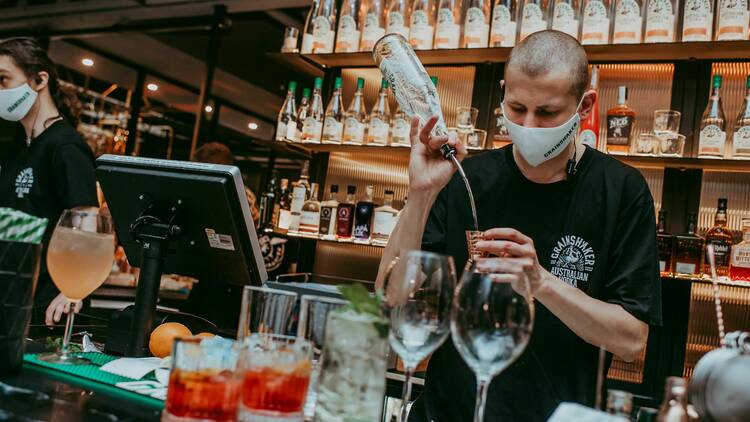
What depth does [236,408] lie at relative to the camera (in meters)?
0.74

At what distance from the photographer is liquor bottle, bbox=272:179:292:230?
3.28 metres

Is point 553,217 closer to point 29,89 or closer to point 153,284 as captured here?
point 153,284

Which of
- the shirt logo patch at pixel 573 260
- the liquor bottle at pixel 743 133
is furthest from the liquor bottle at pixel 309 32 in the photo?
the shirt logo patch at pixel 573 260

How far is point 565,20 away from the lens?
2.68 meters

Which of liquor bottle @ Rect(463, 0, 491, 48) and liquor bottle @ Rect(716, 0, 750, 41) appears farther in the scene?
liquor bottle @ Rect(463, 0, 491, 48)

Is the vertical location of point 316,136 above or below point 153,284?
above

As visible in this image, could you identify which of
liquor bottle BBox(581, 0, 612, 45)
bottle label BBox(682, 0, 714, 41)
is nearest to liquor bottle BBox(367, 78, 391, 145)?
liquor bottle BBox(581, 0, 612, 45)

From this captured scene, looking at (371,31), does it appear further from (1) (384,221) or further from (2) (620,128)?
(2) (620,128)

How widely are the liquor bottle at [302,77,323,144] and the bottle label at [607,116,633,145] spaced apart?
4.31 ft

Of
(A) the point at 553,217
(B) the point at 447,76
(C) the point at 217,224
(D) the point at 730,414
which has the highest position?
(B) the point at 447,76

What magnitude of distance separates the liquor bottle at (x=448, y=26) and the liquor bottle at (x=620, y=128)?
29.5 inches

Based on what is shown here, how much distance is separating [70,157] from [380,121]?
1.35 meters

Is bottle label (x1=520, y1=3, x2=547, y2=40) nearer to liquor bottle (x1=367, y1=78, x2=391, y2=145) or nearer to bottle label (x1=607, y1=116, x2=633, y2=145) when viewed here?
bottle label (x1=607, y1=116, x2=633, y2=145)

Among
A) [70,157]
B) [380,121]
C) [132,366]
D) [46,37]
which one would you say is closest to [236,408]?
[132,366]
